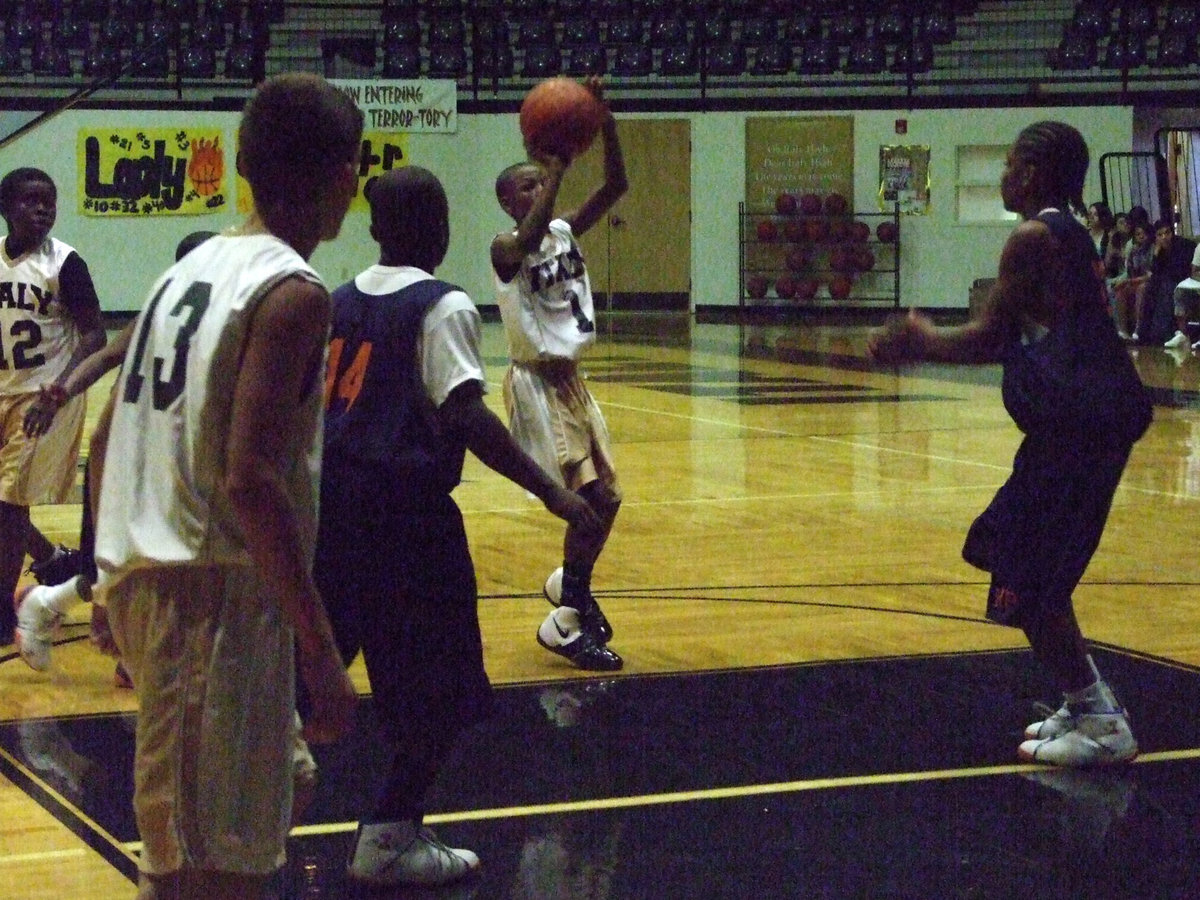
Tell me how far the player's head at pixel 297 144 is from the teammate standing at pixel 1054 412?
84.6 inches

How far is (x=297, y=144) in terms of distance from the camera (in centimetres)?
251

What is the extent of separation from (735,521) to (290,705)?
608 centimetres

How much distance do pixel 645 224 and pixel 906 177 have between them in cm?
339

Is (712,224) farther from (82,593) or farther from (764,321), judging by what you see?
(82,593)

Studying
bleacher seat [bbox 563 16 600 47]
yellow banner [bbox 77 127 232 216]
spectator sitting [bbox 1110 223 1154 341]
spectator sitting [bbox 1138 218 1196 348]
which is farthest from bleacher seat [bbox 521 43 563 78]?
spectator sitting [bbox 1138 218 1196 348]

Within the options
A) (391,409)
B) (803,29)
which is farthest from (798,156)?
(391,409)

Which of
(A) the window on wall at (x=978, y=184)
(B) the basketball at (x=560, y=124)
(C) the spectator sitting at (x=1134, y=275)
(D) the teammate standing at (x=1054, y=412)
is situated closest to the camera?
(D) the teammate standing at (x=1054, y=412)

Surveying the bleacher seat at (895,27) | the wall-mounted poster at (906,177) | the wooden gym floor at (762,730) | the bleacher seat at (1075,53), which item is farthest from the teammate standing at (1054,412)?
the bleacher seat at (895,27)

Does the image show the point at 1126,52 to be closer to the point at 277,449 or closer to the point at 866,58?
the point at 866,58

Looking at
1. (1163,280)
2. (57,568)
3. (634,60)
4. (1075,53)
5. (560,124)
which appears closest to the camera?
(560,124)

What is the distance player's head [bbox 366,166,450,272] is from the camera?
394 cm

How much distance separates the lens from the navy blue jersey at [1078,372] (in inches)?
180

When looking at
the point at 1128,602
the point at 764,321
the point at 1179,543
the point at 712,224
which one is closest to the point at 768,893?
the point at 1128,602

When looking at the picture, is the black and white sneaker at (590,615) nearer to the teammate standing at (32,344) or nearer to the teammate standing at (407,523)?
the teammate standing at (32,344)
